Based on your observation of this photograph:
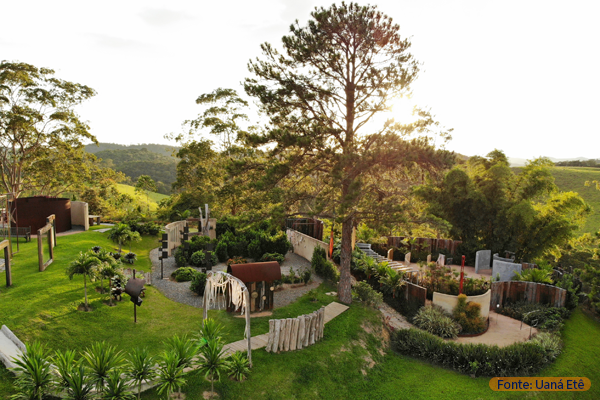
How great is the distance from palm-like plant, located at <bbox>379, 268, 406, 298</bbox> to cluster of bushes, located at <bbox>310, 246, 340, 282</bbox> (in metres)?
2.35

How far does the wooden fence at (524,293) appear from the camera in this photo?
54.3 ft

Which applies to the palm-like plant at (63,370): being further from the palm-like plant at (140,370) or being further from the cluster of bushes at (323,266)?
the cluster of bushes at (323,266)

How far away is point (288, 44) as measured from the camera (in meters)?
13.1

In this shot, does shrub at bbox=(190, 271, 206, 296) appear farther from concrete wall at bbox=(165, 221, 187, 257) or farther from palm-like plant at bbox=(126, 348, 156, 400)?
palm-like plant at bbox=(126, 348, 156, 400)

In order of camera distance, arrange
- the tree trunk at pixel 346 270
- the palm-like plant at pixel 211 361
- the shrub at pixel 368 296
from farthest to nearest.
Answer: the shrub at pixel 368 296 → the tree trunk at pixel 346 270 → the palm-like plant at pixel 211 361

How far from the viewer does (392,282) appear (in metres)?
16.5

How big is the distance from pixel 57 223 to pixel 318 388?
20.0m

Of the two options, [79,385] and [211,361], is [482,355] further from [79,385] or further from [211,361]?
[79,385]

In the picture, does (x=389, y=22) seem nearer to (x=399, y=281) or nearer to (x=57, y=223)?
(x=399, y=281)

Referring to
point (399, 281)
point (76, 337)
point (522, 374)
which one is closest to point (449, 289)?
point (399, 281)

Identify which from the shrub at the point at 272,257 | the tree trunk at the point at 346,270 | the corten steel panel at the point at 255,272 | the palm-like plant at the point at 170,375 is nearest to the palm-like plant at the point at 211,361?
the palm-like plant at the point at 170,375

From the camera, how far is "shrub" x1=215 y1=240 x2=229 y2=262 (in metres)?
19.6

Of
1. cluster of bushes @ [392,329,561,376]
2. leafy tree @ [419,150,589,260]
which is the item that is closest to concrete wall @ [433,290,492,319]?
cluster of bushes @ [392,329,561,376]

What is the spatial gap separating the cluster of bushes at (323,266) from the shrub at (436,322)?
4300mm
